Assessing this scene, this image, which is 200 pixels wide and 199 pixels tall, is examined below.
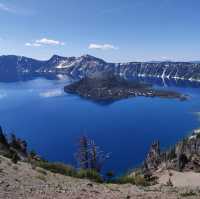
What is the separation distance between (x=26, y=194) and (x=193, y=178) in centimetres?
5454

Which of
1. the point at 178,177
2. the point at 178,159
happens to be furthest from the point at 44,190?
the point at 178,159

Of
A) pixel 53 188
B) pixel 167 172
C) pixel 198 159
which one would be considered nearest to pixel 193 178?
pixel 167 172

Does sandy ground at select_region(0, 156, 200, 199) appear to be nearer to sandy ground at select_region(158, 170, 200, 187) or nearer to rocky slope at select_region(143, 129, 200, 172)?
sandy ground at select_region(158, 170, 200, 187)

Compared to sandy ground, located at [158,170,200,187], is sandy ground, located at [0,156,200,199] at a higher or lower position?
higher

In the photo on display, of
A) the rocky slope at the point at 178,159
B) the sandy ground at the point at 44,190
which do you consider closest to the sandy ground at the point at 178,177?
the rocky slope at the point at 178,159

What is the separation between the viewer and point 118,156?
469ft

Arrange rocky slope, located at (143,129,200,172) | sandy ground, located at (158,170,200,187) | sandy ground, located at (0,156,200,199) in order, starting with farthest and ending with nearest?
rocky slope, located at (143,129,200,172), sandy ground, located at (158,170,200,187), sandy ground, located at (0,156,200,199)

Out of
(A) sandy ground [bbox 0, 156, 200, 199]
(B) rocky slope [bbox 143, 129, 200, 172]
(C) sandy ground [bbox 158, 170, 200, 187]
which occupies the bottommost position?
(B) rocky slope [bbox 143, 129, 200, 172]

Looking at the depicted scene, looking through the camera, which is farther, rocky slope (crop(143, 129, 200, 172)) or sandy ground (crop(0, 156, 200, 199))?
rocky slope (crop(143, 129, 200, 172))

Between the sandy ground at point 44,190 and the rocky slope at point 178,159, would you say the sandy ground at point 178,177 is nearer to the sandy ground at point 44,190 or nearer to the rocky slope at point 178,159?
the rocky slope at point 178,159

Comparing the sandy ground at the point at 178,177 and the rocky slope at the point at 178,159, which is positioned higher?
the sandy ground at the point at 178,177

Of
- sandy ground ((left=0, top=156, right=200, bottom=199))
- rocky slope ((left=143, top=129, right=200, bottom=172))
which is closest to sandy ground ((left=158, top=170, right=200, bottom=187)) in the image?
rocky slope ((left=143, top=129, right=200, bottom=172))

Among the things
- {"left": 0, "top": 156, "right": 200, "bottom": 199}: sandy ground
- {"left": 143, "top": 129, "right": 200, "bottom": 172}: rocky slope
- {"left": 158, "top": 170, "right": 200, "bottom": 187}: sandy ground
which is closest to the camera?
{"left": 0, "top": 156, "right": 200, "bottom": 199}: sandy ground

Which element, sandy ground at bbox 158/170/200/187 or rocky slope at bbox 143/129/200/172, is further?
rocky slope at bbox 143/129/200/172
